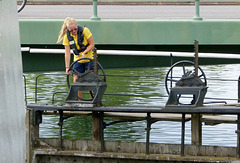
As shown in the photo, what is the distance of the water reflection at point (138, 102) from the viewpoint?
13266 mm

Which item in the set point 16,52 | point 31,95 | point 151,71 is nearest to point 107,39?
point 16,52

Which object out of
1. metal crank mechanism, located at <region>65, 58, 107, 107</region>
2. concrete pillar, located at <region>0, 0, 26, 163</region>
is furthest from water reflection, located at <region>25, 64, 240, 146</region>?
concrete pillar, located at <region>0, 0, 26, 163</region>

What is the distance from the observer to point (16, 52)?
175cm

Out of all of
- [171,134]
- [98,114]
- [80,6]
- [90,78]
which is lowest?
[171,134]

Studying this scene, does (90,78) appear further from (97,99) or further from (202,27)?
(202,27)

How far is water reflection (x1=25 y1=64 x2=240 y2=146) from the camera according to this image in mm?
13266

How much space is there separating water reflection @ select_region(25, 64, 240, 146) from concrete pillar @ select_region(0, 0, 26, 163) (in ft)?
22.6

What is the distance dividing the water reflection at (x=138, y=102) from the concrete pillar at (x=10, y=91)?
6.89 m

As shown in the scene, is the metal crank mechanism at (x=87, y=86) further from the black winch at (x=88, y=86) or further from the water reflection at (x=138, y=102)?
the water reflection at (x=138, y=102)

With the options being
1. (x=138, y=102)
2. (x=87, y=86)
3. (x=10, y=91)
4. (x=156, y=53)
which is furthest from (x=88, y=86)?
(x=138, y=102)

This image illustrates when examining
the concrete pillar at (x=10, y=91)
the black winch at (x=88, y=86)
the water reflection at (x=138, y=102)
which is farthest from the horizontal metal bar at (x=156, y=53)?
the concrete pillar at (x=10, y=91)

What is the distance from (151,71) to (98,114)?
18.5 m

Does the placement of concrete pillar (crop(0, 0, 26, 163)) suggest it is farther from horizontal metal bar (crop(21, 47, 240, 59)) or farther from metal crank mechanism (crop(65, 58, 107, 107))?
horizontal metal bar (crop(21, 47, 240, 59))

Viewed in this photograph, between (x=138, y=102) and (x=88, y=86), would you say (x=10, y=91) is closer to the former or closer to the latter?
(x=88, y=86)
